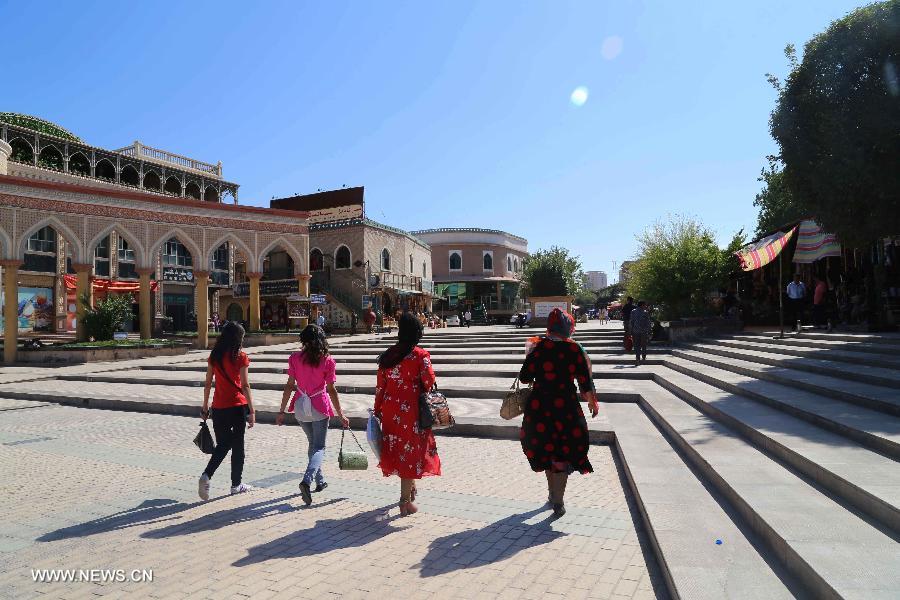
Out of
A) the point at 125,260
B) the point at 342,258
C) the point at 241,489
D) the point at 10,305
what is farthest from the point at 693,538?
the point at 125,260

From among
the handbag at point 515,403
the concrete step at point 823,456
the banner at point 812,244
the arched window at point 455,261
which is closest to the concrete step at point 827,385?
Answer: the concrete step at point 823,456

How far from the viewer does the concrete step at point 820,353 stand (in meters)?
8.11

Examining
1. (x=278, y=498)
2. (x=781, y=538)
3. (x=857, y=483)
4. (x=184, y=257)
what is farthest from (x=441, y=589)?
(x=184, y=257)

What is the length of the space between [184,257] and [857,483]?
39.0 m

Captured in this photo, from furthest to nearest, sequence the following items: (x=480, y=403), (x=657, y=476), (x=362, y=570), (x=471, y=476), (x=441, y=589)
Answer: (x=480, y=403), (x=471, y=476), (x=657, y=476), (x=362, y=570), (x=441, y=589)

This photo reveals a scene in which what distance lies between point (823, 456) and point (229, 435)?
5140 millimetres

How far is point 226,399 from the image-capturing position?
5242 mm

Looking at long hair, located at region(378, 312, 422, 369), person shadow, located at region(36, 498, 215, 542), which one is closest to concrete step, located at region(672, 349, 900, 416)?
long hair, located at region(378, 312, 422, 369)

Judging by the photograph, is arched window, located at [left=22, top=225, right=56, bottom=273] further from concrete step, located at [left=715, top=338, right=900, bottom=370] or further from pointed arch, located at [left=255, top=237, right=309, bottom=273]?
concrete step, located at [left=715, top=338, right=900, bottom=370]

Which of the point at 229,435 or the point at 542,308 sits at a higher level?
the point at 542,308

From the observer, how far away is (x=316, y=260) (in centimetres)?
3541

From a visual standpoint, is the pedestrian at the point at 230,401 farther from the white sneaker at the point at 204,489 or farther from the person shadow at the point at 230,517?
the person shadow at the point at 230,517

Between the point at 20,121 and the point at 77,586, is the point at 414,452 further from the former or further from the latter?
the point at 20,121

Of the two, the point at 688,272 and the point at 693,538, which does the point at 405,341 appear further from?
the point at 688,272
